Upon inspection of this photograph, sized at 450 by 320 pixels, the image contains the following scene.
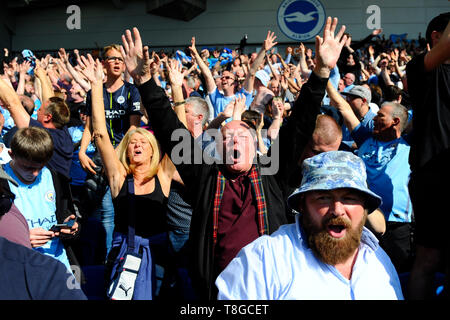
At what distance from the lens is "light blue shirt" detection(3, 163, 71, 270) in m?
2.87

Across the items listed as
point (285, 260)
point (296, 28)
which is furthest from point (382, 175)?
point (296, 28)

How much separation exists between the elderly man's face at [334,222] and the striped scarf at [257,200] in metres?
0.42

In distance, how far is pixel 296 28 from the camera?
18.4m

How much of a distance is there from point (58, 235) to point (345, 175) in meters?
1.80

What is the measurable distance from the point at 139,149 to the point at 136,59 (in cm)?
69

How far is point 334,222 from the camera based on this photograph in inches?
80.7

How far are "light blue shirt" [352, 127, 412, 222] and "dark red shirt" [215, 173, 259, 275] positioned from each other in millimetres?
1464

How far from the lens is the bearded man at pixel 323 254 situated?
6.35 ft

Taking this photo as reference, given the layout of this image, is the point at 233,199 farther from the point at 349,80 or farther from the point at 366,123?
the point at 349,80

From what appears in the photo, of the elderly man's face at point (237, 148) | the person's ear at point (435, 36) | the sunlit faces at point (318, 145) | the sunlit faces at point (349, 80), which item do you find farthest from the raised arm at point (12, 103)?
the sunlit faces at point (349, 80)

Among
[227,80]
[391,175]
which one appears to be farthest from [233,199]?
[227,80]

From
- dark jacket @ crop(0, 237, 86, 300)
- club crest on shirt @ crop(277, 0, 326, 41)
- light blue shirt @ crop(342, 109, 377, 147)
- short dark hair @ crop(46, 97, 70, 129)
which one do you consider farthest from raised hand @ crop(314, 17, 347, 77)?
club crest on shirt @ crop(277, 0, 326, 41)

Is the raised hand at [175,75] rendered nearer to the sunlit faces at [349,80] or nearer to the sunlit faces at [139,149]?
the sunlit faces at [139,149]
